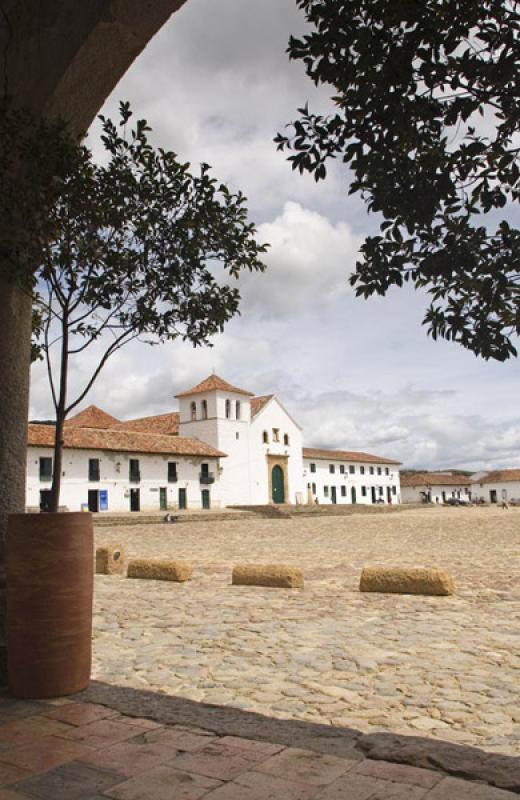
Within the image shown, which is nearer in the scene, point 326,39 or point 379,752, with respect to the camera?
point 326,39

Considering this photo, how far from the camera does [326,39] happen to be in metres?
2.79

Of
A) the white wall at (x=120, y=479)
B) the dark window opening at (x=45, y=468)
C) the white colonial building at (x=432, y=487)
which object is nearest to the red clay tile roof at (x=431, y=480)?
the white colonial building at (x=432, y=487)

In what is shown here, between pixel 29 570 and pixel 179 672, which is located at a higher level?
Result: pixel 29 570

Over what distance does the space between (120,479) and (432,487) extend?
2132 inches

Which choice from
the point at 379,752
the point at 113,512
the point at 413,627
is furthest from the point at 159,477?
the point at 379,752

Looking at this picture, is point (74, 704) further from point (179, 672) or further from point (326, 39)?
point (326, 39)

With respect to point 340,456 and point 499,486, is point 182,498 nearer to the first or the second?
point 340,456

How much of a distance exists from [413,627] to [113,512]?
33.9m

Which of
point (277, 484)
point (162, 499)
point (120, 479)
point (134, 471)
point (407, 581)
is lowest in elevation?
point (407, 581)

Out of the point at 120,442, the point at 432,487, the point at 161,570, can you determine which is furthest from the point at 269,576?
the point at 432,487

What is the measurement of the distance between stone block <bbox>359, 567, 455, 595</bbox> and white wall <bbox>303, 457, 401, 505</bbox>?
52578mm

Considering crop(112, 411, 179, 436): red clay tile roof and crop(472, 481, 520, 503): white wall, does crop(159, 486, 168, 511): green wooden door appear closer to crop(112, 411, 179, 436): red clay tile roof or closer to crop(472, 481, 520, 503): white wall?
crop(112, 411, 179, 436): red clay tile roof

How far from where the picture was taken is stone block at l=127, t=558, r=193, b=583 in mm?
9852

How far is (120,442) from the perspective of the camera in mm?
40094
